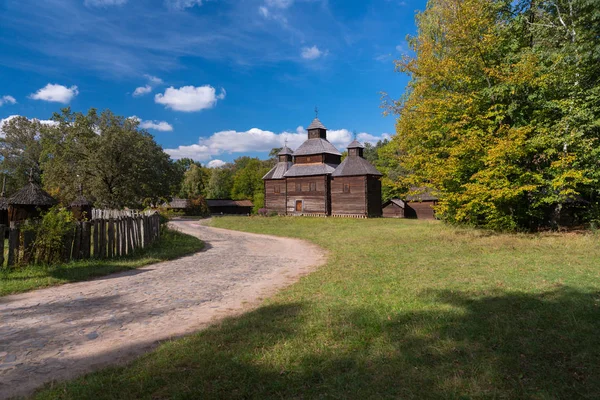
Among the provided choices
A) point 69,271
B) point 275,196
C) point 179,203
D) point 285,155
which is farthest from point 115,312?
point 179,203

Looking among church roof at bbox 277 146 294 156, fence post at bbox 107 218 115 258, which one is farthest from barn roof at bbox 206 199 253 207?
fence post at bbox 107 218 115 258

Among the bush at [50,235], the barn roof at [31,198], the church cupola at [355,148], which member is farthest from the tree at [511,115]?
the church cupola at [355,148]

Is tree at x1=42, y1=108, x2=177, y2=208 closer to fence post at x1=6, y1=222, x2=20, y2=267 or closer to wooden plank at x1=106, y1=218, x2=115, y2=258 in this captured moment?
wooden plank at x1=106, y1=218, x2=115, y2=258

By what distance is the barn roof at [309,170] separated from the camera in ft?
139

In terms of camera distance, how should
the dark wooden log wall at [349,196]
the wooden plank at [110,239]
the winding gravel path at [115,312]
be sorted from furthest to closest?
the dark wooden log wall at [349,196] → the wooden plank at [110,239] → the winding gravel path at [115,312]

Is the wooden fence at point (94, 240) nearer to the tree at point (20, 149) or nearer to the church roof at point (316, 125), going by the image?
the church roof at point (316, 125)

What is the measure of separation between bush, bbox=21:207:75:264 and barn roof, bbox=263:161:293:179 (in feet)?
120

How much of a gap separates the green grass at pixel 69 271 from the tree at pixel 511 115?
13.1 metres

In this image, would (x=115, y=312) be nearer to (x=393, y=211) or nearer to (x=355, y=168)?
(x=355, y=168)

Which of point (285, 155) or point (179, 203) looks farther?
point (179, 203)

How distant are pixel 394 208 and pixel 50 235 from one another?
141 ft

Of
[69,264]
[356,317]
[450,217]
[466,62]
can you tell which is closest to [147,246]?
[69,264]

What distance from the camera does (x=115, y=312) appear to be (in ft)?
21.5

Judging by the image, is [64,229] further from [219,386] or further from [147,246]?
[219,386]
